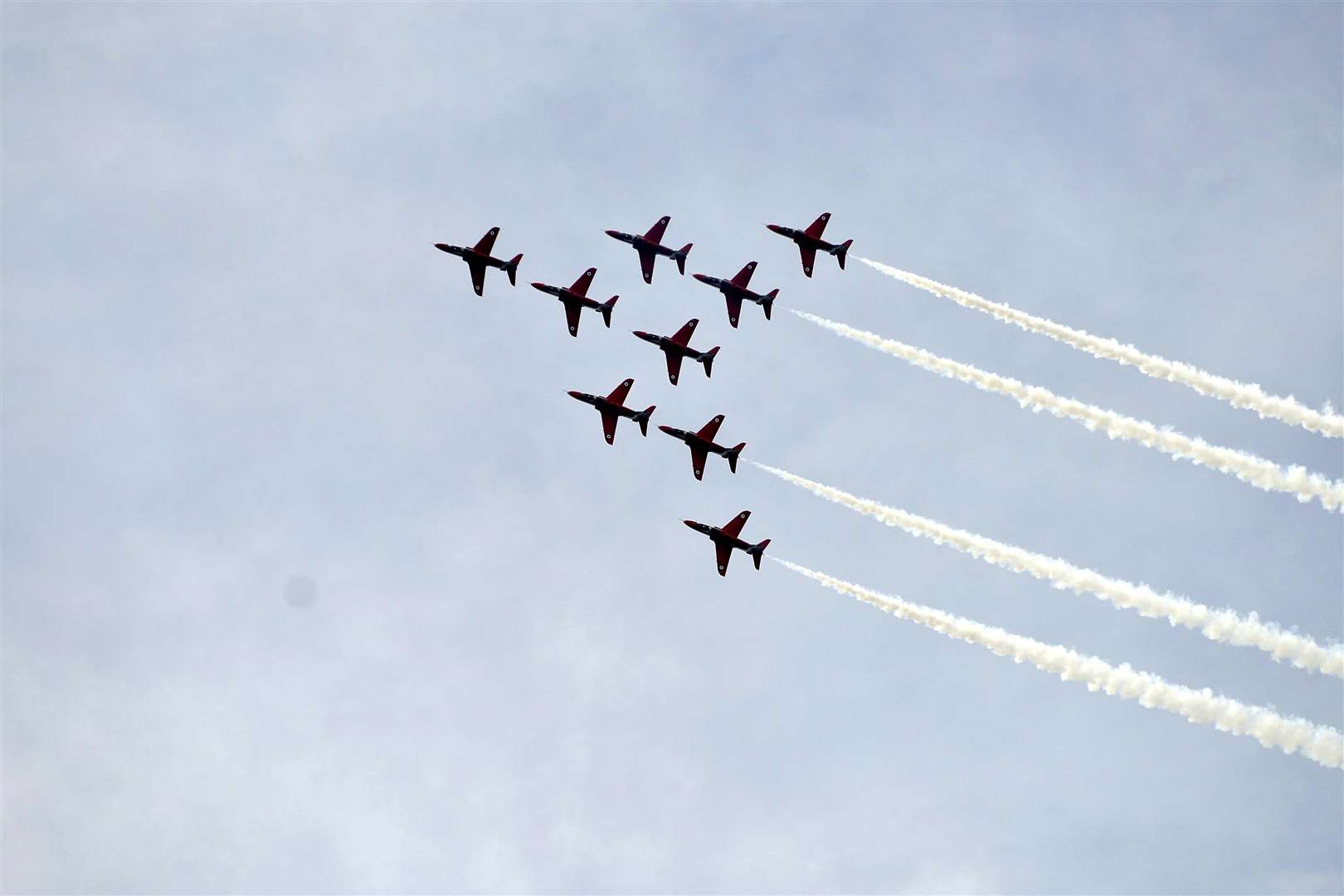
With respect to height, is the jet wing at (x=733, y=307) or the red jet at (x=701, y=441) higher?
the jet wing at (x=733, y=307)

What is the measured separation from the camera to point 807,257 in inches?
5221

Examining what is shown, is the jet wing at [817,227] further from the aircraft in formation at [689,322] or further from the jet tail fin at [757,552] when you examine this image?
the jet tail fin at [757,552]

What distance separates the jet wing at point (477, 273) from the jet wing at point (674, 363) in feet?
49.2

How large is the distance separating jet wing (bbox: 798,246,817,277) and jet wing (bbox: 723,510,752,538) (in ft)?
65.0

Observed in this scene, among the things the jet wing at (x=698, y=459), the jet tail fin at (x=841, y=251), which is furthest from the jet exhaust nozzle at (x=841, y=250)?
the jet wing at (x=698, y=459)

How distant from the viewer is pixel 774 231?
132375 mm

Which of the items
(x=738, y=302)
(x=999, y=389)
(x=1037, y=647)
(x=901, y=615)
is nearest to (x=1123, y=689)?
(x=1037, y=647)

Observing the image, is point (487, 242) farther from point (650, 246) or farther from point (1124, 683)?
point (1124, 683)

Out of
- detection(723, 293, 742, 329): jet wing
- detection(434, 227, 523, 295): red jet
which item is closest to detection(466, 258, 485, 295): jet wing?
detection(434, 227, 523, 295): red jet

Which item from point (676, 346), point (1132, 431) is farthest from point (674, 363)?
point (1132, 431)

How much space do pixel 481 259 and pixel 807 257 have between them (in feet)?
81.4

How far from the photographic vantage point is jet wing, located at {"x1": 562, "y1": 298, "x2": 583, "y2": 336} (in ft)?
431

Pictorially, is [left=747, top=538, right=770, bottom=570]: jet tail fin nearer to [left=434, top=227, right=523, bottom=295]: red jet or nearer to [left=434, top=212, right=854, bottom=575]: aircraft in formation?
[left=434, top=212, right=854, bottom=575]: aircraft in formation

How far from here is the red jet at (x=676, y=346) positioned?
132 metres
